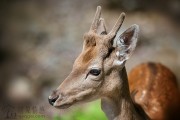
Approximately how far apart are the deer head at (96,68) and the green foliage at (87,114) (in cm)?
174

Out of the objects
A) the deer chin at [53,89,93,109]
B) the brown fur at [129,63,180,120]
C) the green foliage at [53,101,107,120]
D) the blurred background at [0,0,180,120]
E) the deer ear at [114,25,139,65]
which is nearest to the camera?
the deer chin at [53,89,93,109]

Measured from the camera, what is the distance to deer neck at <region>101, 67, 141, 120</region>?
4.57 meters

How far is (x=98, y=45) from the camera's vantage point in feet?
14.8

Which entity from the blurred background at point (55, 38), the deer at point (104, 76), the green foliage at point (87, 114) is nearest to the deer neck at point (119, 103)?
the deer at point (104, 76)

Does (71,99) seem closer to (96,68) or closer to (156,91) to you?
(96,68)

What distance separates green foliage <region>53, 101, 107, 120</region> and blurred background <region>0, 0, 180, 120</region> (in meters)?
1.36

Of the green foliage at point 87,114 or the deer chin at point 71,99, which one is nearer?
the deer chin at point 71,99

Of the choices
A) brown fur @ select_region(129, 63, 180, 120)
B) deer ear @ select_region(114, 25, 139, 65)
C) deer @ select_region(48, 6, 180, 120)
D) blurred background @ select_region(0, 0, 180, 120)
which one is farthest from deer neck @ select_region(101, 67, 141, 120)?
blurred background @ select_region(0, 0, 180, 120)

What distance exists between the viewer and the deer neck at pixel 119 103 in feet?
15.0

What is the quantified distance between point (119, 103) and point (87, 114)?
1745 millimetres

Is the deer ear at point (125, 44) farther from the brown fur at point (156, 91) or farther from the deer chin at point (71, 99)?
the brown fur at point (156, 91)

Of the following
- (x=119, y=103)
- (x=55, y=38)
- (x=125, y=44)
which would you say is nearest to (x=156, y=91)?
(x=119, y=103)

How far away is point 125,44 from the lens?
181 inches

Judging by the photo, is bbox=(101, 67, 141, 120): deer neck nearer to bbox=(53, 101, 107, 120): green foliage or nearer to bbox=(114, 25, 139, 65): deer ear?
bbox=(114, 25, 139, 65): deer ear
